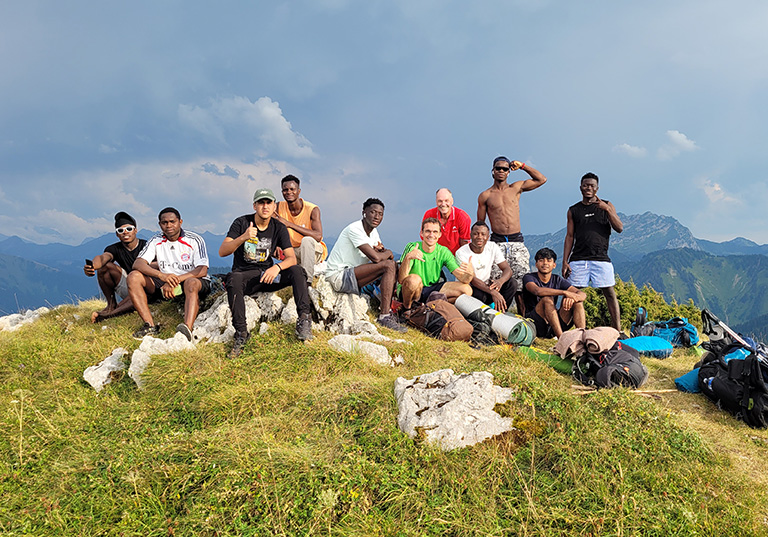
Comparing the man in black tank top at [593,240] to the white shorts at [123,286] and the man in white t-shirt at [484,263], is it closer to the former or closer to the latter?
the man in white t-shirt at [484,263]

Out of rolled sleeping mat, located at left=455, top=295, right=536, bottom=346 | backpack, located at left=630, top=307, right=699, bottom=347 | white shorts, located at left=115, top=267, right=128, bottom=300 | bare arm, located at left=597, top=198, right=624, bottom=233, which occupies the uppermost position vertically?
bare arm, located at left=597, top=198, right=624, bottom=233

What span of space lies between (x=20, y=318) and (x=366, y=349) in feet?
38.0

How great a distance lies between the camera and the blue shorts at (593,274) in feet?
32.1

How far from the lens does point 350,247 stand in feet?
30.1

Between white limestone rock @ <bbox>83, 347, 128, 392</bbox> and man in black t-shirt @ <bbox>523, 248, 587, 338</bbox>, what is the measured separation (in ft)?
26.6

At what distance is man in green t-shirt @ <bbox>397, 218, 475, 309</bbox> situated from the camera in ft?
29.9

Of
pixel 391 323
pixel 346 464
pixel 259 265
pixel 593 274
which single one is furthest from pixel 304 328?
pixel 593 274

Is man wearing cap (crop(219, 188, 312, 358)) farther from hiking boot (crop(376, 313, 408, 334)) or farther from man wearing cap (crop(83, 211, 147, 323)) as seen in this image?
man wearing cap (crop(83, 211, 147, 323))

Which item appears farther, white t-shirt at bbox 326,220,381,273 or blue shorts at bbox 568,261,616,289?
blue shorts at bbox 568,261,616,289

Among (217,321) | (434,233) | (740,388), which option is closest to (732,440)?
(740,388)

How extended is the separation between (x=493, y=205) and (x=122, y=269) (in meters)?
9.07

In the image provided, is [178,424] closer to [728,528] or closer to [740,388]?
[728,528]

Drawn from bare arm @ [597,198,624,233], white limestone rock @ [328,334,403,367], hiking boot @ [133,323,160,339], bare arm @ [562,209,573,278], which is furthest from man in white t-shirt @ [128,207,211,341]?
bare arm @ [597,198,624,233]

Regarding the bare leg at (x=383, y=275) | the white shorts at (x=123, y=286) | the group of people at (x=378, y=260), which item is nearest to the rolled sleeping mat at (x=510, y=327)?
the group of people at (x=378, y=260)
